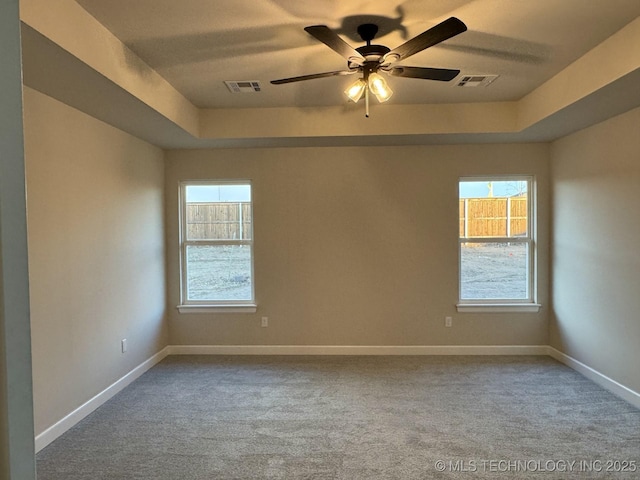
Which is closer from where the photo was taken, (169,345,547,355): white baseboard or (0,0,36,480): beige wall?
(0,0,36,480): beige wall

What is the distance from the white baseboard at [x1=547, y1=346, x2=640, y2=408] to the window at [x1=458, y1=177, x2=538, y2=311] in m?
0.61

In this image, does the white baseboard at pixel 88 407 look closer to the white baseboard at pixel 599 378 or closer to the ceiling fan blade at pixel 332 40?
the ceiling fan blade at pixel 332 40

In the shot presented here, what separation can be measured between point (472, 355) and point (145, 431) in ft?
11.2

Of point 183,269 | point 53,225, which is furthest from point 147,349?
point 53,225

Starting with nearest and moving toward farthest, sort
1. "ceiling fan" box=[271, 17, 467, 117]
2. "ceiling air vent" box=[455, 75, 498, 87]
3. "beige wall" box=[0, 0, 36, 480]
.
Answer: "beige wall" box=[0, 0, 36, 480] < "ceiling fan" box=[271, 17, 467, 117] < "ceiling air vent" box=[455, 75, 498, 87]

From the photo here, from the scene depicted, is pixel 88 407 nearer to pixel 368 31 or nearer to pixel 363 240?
pixel 363 240

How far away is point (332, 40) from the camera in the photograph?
2.09m

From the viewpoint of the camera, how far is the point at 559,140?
4.22 metres

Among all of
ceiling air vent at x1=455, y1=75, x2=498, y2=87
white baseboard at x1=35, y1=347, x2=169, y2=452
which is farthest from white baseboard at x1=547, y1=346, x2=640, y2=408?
white baseboard at x1=35, y1=347, x2=169, y2=452

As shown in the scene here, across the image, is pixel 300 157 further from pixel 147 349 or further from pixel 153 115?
pixel 147 349

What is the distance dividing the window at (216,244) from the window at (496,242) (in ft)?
8.25

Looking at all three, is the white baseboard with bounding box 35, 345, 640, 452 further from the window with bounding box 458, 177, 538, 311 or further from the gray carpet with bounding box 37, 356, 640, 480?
the window with bounding box 458, 177, 538, 311

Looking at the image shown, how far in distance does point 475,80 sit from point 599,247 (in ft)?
6.31

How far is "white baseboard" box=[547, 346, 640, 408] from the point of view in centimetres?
323
